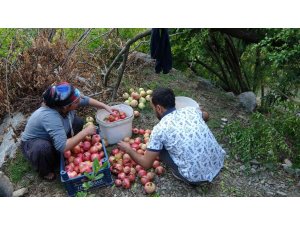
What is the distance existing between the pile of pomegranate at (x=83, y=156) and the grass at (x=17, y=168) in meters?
0.55

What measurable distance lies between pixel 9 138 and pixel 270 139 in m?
3.09

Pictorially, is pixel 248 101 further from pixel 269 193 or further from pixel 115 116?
pixel 115 116

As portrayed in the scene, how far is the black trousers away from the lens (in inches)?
139

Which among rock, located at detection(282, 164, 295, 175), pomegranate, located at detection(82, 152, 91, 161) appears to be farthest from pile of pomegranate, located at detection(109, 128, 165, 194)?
rock, located at detection(282, 164, 295, 175)

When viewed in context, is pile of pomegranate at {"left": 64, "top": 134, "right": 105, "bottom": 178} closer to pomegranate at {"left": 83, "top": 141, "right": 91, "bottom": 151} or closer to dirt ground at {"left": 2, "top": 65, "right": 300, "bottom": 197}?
pomegranate at {"left": 83, "top": 141, "right": 91, "bottom": 151}

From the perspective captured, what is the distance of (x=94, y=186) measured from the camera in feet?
Result: 11.7

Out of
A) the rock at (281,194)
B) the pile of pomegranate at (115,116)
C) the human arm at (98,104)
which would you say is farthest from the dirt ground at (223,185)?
the human arm at (98,104)

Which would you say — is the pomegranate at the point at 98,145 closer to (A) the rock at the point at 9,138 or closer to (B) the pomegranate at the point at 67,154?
(B) the pomegranate at the point at 67,154

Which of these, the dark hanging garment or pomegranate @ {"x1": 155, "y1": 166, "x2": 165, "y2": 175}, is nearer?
pomegranate @ {"x1": 155, "y1": 166, "x2": 165, "y2": 175}

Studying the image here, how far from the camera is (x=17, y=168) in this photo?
3.98 m

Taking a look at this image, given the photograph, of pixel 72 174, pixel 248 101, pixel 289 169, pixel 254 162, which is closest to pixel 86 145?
pixel 72 174

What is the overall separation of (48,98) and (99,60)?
8.09 feet

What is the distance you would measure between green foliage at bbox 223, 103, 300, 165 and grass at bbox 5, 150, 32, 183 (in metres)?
2.32

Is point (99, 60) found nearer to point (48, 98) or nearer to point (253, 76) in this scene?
point (48, 98)
